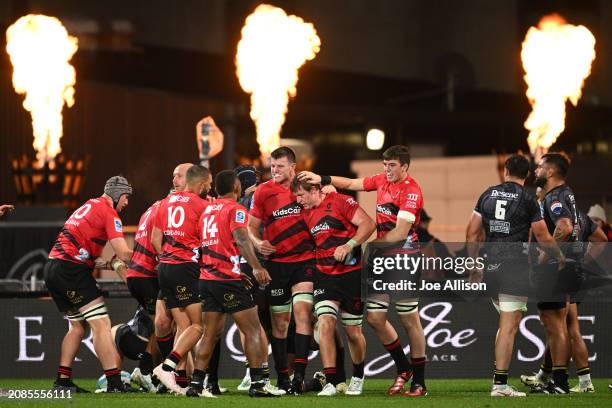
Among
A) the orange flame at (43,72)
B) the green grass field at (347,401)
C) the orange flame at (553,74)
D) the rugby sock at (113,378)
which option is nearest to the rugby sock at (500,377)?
the green grass field at (347,401)

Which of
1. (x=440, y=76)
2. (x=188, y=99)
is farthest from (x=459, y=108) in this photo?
(x=188, y=99)

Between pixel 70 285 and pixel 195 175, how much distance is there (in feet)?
5.37

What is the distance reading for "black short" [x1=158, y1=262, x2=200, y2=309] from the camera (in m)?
12.7

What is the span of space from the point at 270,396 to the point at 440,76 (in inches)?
1332

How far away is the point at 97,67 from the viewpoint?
3828 centimetres

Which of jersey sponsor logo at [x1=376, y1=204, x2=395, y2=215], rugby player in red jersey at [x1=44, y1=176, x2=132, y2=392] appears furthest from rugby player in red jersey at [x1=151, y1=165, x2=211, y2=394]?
jersey sponsor logo at [x1=376, y1=204, x2=395, y2=215]

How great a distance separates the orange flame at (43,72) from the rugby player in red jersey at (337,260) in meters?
20.6

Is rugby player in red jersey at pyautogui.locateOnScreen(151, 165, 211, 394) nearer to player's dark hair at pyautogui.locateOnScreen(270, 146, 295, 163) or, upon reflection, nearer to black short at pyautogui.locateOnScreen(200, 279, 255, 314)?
black short at pyautogui.locateOnScreen(200, 279, 255, 314)

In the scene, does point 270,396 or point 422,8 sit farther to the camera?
point 422,8

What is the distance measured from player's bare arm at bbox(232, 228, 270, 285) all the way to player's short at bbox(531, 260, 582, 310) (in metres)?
2.60

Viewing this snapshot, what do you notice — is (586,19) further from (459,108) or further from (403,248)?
(403,248)

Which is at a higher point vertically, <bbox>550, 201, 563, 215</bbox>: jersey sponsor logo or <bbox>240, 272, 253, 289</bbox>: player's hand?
<bbox>550, 201, 563, 215</bbox>: jersey sponsor logo

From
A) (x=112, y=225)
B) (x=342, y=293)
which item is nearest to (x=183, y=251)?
(x=112, y=225)

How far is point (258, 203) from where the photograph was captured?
1273 cm
